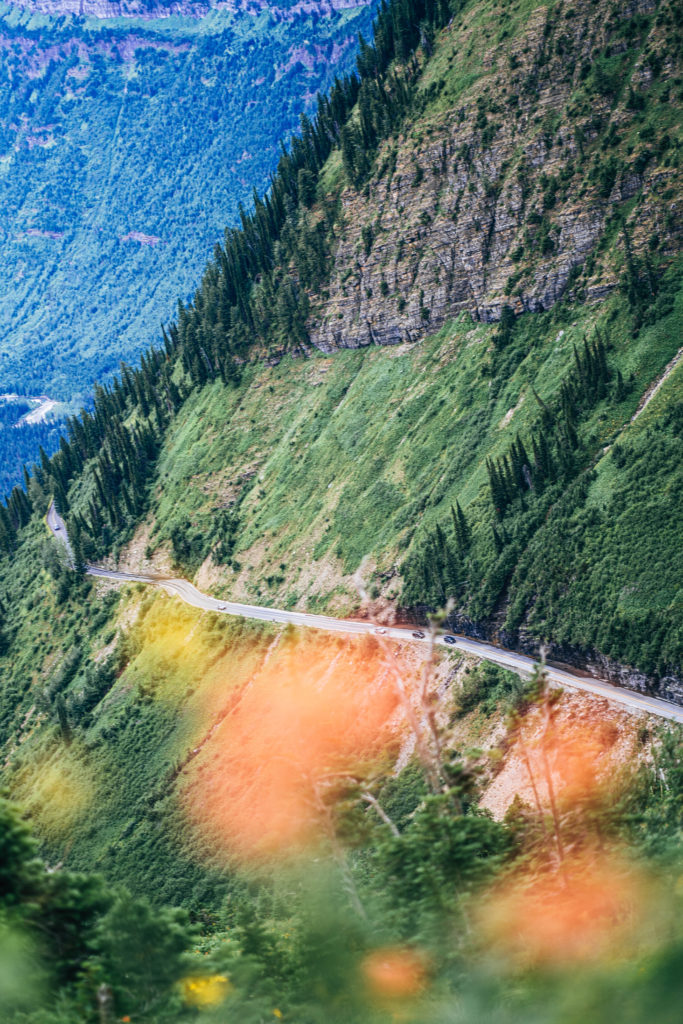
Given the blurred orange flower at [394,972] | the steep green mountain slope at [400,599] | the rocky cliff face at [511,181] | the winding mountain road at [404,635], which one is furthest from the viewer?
the rocky cliff face at [511,181]

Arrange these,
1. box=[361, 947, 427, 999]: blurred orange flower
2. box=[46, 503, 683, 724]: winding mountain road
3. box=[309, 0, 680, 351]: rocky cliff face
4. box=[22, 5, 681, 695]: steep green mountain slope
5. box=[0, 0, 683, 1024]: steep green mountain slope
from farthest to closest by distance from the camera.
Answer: box=[309, 0, 680, 351]: rocky cliff face < box=[22, 5, 681, 695]: steep green mountain slope < box=[46, 503, 683, 724]: winding mountain road < box=[0, 0, 683, 1024]: steep green mountain slope < box=[361, 947, 427, 999]: blurred orange flower

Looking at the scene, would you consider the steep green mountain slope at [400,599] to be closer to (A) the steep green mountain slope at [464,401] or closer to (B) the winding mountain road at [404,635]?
(A) the steep green mountain slope at [464,401]

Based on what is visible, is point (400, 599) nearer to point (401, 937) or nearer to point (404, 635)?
point (404, 635)

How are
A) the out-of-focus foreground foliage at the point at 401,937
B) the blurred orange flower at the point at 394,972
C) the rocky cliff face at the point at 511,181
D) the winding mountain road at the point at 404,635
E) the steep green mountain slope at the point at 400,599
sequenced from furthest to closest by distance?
the rocky cliff face at the point at 511,181
the winding mountain road at the point at 404,635
the steep green mountain slope at the point at 400,599
the blurred orange flower at the point at 394,972
the out-of-focus foreground foliage at the point at 401,937

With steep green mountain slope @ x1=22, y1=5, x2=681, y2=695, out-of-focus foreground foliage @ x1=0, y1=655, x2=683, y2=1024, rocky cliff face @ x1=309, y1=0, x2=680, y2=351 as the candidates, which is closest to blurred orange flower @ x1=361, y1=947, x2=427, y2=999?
out-of-focus foreground foliage @ x1=0, y1=655, x2=683, y2=1024

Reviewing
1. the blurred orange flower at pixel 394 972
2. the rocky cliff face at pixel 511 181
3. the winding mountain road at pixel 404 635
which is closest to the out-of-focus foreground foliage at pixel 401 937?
the blurred orange flower at pixel 394 972

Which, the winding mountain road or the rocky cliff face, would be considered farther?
the rocky cliff face

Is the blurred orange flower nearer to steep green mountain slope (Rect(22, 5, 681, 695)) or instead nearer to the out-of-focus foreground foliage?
the out-of-focus foreground foliage
